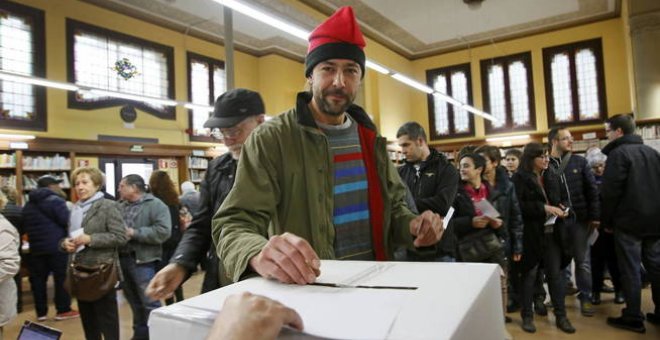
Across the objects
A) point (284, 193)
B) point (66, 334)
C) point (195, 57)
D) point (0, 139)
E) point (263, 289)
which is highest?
point (195, 57)

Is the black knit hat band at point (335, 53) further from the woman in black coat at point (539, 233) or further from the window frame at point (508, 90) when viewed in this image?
the window frame at point (508, 90)

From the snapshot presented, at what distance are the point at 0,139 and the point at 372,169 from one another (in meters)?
8.89

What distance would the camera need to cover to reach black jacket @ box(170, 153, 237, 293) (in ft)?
5.73

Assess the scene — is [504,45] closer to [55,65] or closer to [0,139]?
[55,65]

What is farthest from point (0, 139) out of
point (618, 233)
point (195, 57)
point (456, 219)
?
point (618, 233)

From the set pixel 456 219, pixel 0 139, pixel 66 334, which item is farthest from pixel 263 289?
pixel 0 139

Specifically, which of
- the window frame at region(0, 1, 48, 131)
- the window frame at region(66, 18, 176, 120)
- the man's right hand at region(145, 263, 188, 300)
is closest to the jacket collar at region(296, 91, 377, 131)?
the man's right hand at region(145, 263, 188, 300)

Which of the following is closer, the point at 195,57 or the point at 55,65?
the point at 55,65

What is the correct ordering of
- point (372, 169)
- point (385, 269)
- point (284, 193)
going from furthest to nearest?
point (372, 169) < point (284, 193) < point (385, 269)

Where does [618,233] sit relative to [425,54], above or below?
below

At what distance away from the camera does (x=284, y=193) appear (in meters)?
1.12

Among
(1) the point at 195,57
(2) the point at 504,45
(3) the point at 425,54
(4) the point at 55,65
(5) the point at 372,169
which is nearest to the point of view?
(5) the point at 372,169

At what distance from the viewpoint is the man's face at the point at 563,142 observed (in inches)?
161

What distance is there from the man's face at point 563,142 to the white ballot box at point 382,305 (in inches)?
155
